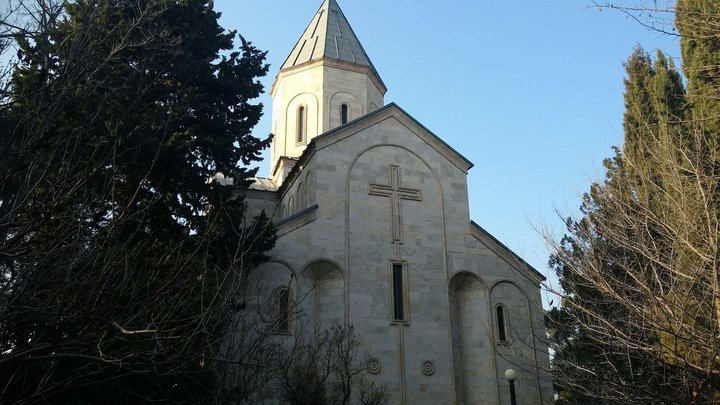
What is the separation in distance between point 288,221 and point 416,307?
3.90 m

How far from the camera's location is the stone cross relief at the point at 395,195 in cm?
1622

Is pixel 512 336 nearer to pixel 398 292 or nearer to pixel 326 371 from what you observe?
pixel 398 292

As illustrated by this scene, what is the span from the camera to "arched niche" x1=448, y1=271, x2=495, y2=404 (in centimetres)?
→ 1535

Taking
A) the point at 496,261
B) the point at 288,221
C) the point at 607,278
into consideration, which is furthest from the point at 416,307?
the point at 607,278

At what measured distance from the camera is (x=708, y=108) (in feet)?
41.5

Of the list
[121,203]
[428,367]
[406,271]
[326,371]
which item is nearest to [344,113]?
[406,271]

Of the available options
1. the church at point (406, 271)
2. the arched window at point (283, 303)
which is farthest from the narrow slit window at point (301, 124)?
the arched window at point (283, 303)

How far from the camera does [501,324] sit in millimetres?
16172

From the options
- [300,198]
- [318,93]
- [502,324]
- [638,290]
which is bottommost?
[638,290]

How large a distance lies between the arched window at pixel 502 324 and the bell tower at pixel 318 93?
9583 millimetres

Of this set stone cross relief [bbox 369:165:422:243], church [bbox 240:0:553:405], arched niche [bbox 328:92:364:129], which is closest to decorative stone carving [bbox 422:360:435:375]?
church [bbox 240:0:553:405]

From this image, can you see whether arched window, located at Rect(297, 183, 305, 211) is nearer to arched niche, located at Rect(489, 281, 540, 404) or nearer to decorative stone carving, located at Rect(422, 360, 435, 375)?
decorative stone carving, located at Rect(422, 360, 435, 375)

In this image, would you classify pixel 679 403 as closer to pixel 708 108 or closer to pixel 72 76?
pixel 708 108

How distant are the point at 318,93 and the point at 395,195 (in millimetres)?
7987
